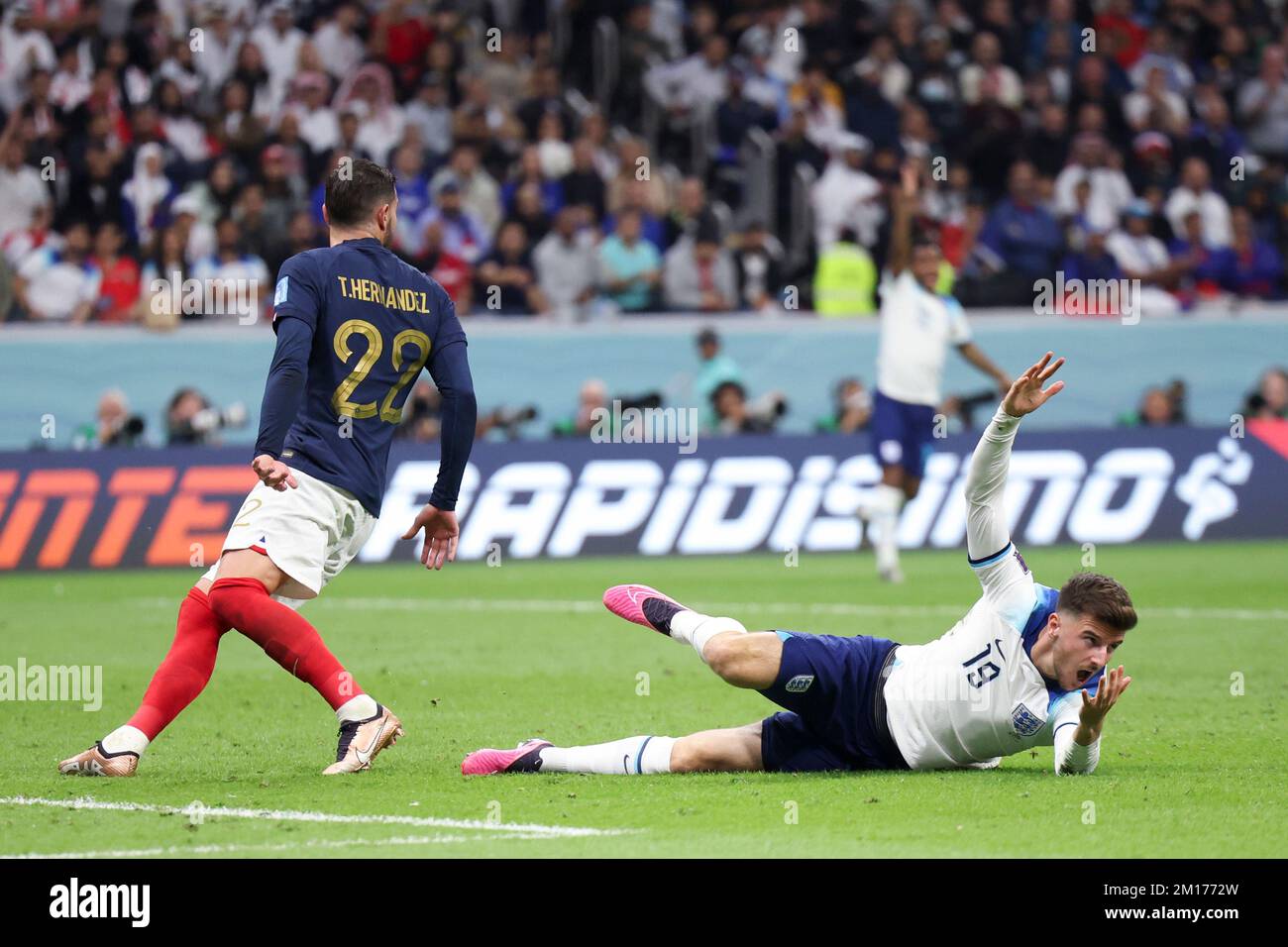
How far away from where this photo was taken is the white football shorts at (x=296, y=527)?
6648 millimetres

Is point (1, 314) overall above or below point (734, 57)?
below

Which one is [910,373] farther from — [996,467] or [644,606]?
[996,467]

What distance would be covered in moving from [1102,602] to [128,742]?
3415 mm

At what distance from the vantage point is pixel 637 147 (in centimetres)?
2038

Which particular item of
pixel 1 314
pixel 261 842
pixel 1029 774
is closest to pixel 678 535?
pixel 1 314

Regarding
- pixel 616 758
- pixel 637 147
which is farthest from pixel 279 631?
pixel 637 147

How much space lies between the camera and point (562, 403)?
18.2 m

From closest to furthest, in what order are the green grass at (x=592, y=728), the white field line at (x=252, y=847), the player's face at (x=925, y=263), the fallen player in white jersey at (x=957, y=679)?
the white field line at (x=252, y=847)
the green grass at (x=592, y=728)
the fallen player in white jersey at (x=957, y=679)
the player's face at (x=925, y=263)

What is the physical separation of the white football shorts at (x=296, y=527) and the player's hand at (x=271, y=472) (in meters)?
0.37

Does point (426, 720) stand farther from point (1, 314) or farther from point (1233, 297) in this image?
point (1233, 297)

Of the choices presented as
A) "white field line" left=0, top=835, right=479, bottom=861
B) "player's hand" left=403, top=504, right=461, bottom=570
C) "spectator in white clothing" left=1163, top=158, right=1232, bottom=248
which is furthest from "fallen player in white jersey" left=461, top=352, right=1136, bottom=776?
"spectator in white clothing" left=1163, top=158, right=1232, bottom=248

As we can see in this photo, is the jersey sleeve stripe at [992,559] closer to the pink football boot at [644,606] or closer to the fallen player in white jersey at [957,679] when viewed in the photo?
the fallen player in white jersey at [957,679]

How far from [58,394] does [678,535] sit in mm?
5869

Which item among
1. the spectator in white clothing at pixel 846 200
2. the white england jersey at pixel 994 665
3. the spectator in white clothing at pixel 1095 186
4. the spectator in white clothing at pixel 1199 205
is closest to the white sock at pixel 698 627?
the white england jersey at pixel 994 665
